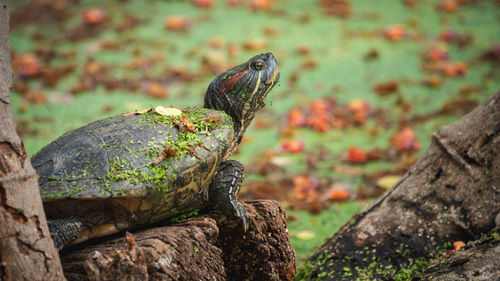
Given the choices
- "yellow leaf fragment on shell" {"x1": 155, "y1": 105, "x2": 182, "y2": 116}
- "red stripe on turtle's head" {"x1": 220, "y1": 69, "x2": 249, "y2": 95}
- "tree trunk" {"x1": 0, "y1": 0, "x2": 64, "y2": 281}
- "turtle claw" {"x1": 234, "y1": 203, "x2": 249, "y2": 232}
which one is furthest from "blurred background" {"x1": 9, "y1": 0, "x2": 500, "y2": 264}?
"tree trunk" {"x1": 0, "y1": 0, "x2": 64, "y2": 281}

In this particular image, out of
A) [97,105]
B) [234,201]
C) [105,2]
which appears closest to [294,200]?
[234,201]

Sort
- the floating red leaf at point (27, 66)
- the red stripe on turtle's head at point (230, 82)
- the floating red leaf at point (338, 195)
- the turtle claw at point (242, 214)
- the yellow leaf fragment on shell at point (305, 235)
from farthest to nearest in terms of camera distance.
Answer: the floating red leaf at point (27, 66) → the floating red leaf at point (338, 195) → the yellow leaf fragment on shell at point (305, 235) → the red stripe on turtle's head at point (230, 82) → the turtle claw at point (242, 214)

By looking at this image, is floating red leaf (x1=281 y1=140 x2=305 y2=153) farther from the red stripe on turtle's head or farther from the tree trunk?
the tree trunk

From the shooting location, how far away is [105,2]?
8570 mm

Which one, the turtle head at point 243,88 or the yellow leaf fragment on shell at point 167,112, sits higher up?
the turtle head at point 243,88

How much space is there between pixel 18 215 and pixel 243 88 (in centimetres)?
131

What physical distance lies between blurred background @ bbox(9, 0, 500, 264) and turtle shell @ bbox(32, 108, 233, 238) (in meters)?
1.41

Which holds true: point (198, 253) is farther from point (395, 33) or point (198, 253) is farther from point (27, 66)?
point (395, 33)

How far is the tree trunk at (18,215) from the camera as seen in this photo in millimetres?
1628

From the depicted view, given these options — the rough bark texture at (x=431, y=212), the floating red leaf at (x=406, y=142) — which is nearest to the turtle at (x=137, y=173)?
the rough bark texture at (x=431, y=212)

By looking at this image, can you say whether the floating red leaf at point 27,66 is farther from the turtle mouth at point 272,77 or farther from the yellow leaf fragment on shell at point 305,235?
the turtle mouth at point 272,77

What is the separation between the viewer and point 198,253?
6.84ft

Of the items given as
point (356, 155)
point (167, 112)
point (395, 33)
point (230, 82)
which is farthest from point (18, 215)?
point (395, 33)

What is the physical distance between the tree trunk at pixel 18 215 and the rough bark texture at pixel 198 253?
19cm
